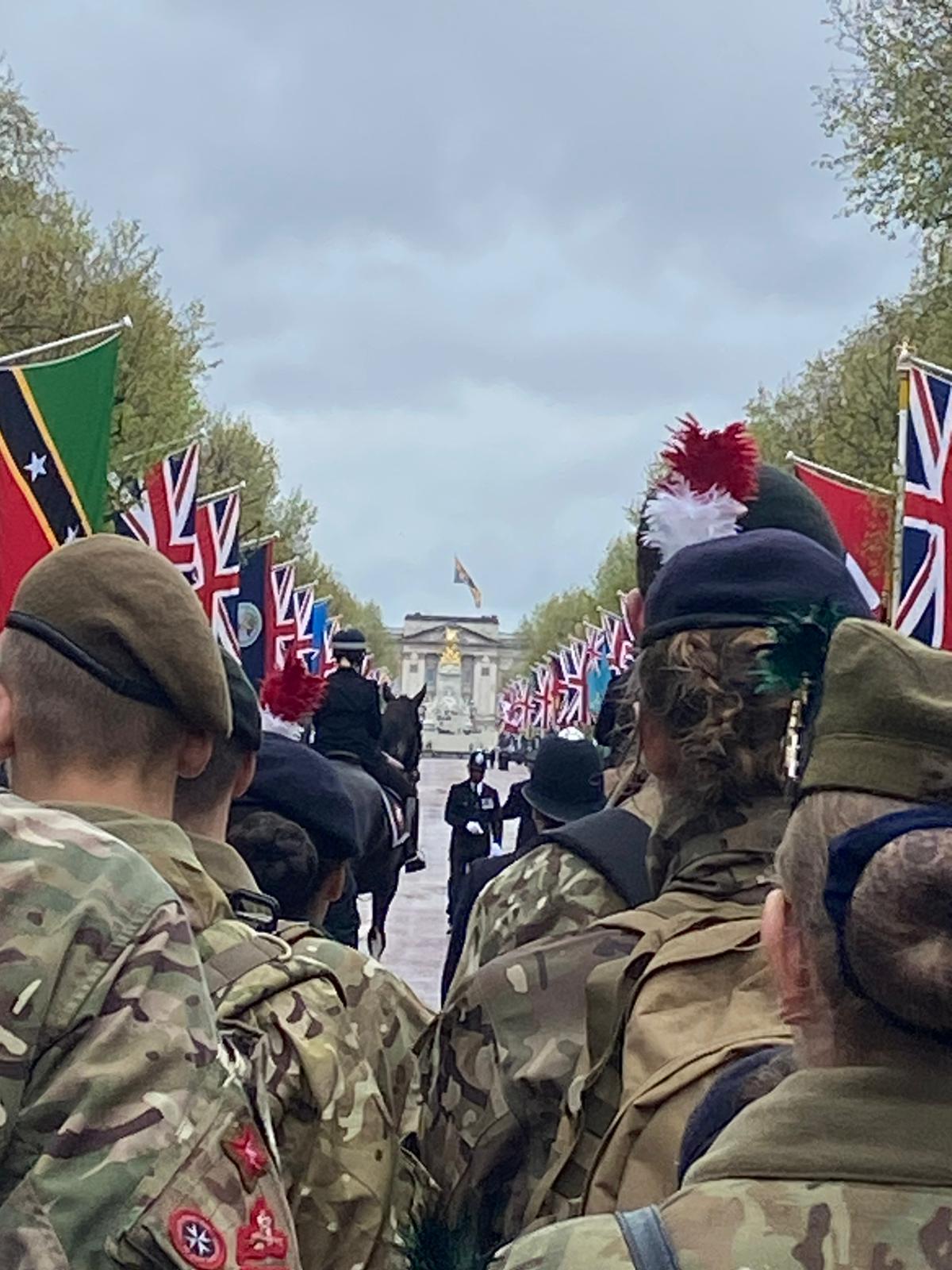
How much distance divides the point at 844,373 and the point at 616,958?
40.1m

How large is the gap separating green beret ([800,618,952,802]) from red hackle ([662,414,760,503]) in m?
1.47

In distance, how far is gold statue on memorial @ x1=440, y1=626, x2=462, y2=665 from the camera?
160375 mm

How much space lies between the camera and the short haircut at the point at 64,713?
2549mm

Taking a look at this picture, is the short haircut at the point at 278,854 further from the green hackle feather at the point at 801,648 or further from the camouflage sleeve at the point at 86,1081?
the camouflage sleeve at the point at 86,1081

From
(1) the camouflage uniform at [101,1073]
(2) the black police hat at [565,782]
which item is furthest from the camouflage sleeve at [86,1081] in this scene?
(2) the black police hat at [565,782]

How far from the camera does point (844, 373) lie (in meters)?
41.8

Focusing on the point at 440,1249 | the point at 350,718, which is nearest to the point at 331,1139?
the point at 440,1249

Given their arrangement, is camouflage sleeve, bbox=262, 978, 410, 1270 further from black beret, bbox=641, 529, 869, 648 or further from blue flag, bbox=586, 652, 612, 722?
blue flag, bbox=586, 652, 612, 722

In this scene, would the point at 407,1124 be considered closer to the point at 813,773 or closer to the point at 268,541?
the point at 813,773

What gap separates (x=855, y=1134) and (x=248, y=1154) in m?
0.61

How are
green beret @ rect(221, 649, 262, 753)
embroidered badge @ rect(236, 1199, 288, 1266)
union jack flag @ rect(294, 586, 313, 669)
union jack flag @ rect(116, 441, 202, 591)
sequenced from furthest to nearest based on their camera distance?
union jack flag @ rect(294, 586, 313, 669) < union jack flag @ rect(116, 441, 202, 591) < green beret @ rect(221, 649, 262, 753) < embroidered badge @ rect(236, 1199, 288, 1266)

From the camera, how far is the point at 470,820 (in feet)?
56.1

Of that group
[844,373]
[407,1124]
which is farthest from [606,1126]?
[844,373]

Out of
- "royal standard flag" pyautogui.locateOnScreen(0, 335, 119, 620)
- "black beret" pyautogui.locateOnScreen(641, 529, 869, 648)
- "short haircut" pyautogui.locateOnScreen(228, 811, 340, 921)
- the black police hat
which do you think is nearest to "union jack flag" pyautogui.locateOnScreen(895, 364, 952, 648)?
the black police hat
